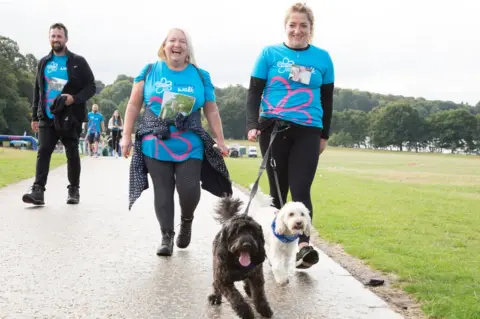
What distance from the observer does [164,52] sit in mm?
6141

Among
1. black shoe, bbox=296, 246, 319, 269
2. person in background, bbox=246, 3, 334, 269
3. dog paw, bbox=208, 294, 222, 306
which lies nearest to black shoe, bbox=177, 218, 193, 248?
person in background, bbox=246, 3, 334, 269

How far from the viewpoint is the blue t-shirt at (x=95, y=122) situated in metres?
27.4

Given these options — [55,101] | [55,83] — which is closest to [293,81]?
[55,101]

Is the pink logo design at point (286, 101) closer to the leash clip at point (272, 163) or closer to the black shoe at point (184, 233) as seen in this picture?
the leash clip at point (272, 163)

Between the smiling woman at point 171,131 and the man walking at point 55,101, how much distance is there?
333 cm

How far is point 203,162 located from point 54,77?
13.4ft

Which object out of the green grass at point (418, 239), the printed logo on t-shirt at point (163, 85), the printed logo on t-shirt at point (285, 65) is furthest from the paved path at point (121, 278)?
the printed logo on t-shirt at point (285, 65)

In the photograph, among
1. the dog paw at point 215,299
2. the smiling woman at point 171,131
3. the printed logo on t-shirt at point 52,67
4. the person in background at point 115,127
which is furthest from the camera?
the person in background at point 115,127

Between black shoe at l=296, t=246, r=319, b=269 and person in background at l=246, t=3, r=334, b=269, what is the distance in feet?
0.09

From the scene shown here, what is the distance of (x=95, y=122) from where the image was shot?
2786cm

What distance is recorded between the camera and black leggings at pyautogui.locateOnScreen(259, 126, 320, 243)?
5.68 m

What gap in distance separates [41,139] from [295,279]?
554cm

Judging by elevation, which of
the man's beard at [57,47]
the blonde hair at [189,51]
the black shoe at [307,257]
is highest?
the man's beard at [57,47]

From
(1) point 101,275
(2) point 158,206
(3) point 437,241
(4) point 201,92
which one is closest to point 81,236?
(2) point 158,206
